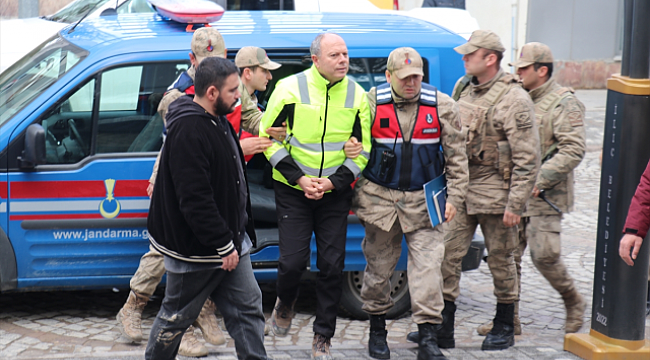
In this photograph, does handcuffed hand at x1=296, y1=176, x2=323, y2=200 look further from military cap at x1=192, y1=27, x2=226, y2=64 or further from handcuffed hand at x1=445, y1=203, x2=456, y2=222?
military cap at x1=192, y1=27, x2=226, y2=64

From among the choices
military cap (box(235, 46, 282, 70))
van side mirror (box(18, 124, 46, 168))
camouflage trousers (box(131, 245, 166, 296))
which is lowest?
camouflage trousers (box(131, 245, 166, 296))

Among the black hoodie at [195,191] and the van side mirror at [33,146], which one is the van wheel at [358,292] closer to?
the black hoodie at [195,191]

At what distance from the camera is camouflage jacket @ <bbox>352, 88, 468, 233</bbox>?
4.50 meters

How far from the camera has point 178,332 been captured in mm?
3721

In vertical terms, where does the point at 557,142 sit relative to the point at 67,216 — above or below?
above

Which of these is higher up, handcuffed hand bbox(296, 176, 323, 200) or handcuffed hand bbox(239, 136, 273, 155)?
handcuffed hand bbox(239, 136, 273, 155)

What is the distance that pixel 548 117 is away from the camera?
5.03m

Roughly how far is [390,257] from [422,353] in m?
0.58

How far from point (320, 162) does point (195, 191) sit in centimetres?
119

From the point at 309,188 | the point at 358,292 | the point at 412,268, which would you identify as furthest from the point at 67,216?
the point at 412,268

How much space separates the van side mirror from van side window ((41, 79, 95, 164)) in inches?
6.2

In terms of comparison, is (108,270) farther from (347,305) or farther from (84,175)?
(347,305)

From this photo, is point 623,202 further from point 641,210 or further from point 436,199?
point 436,199

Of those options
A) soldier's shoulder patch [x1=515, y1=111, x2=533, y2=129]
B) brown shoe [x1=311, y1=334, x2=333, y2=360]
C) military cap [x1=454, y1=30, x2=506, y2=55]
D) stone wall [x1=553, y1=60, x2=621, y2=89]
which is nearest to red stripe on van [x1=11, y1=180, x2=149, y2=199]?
brown shoe [x1=311, y1=334, x2=333, y2=360]
